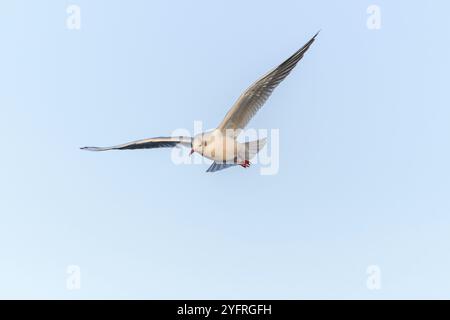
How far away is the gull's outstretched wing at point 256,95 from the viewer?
10.4m

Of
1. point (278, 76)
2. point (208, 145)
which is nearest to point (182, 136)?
point (208, 145)

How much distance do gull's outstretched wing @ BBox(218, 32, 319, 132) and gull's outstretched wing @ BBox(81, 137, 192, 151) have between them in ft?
1.74

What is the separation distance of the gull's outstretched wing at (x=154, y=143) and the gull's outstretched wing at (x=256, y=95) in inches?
20.9

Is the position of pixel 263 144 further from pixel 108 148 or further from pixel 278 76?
pixel 108 148

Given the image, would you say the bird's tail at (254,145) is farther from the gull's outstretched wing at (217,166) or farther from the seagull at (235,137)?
the gull's outstretched wing at (217,166)

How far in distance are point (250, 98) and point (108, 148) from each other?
2168mm

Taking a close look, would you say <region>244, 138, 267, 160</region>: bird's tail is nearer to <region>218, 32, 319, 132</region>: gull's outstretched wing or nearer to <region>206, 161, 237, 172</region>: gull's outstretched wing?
<region>218, 32, 319, 132</region>: gull's outstretched wing

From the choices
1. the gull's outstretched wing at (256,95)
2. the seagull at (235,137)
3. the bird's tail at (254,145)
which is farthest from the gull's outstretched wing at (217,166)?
the gull's outstretched wing at (256,95)

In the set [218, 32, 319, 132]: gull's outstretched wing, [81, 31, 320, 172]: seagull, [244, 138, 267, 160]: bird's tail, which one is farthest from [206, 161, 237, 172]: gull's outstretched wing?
[218, 32, 319, 132]: gull's outstretched wing

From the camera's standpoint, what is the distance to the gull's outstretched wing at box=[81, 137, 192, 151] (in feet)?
36.8

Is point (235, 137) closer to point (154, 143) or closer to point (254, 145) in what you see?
point (254, 145)

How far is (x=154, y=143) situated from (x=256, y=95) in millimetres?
1591

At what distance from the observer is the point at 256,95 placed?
10766 mm

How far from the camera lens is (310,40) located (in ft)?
33.4
